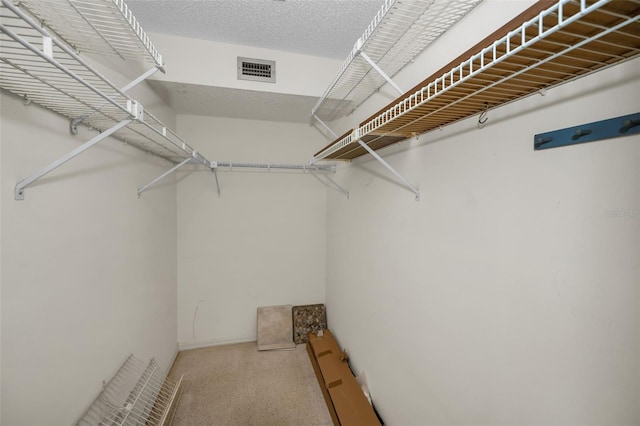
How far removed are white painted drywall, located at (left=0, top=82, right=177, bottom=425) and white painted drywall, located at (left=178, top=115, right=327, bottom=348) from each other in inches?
35.5

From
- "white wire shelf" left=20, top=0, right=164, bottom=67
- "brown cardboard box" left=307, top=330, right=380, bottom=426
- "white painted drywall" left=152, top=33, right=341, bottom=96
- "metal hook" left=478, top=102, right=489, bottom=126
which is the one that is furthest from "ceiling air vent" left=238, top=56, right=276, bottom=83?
"brown cardboard box" left=307, top=330, right=380, bottom=426

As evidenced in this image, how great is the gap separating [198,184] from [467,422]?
9.34ft

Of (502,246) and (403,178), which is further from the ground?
(403,178)

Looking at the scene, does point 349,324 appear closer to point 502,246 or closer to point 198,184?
point 502,246

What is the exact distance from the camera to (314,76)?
2.18 meters

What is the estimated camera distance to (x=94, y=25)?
1014mm

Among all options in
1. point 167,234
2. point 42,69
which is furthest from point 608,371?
point 167,234

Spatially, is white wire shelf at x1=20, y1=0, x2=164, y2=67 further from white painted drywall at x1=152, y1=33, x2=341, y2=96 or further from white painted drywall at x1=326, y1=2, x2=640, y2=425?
white painted drywall at x1=326, y1=2, x2=640, y2=425

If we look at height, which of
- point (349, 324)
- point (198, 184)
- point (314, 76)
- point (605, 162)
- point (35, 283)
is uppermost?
point (314, 76)

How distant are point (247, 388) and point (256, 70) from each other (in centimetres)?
270

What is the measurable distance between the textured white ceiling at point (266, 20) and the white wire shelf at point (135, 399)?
2239 mm

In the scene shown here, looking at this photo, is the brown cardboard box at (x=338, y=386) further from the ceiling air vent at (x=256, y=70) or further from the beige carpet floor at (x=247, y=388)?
the ceiling air vent at (x=256, y=70)

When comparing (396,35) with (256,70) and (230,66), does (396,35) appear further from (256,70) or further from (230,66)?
(230,66)

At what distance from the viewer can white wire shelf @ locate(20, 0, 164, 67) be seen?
89 cm
